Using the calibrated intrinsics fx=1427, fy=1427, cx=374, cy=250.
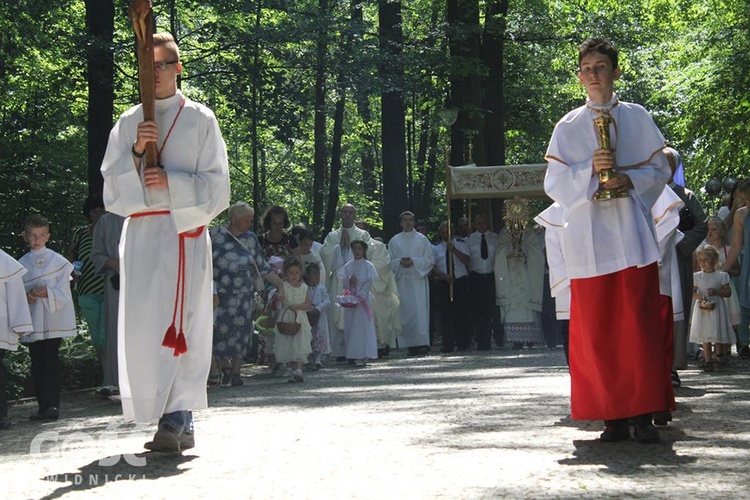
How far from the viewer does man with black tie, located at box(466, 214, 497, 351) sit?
78.7 ft

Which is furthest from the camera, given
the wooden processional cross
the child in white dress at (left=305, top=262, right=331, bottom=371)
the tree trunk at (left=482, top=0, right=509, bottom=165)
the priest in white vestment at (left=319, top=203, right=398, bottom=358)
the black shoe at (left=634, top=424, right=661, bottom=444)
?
the tree trunk at (left=482, top=0, right=509, bottom=165)

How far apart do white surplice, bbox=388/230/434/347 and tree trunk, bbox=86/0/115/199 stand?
6323 mm

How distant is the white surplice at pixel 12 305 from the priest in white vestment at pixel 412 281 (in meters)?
12.2

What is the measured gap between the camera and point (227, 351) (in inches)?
622

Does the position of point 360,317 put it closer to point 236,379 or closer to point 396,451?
point 236,379

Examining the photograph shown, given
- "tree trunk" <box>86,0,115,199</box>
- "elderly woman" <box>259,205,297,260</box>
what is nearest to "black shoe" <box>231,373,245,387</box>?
"elderly woman" <box>259,205,297,260</box>

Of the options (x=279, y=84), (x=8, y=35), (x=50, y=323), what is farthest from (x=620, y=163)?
(x=279, y=84)

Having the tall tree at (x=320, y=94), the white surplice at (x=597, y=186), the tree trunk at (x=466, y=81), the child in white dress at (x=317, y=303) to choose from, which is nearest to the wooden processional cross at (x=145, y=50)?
the white surplice at (x=597, y=186)

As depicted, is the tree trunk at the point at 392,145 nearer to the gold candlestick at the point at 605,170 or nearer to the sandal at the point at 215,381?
the sandal at the point at 215,381

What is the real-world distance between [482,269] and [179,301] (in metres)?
15.9

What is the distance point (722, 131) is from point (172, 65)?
23.5 metres

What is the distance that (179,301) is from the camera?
8.58 metres

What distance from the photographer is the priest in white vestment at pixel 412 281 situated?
24.1 m

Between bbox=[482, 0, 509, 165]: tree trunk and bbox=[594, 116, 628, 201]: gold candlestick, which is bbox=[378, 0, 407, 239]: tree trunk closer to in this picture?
bbox=[482, 0, 509, 165]: tree trunk
